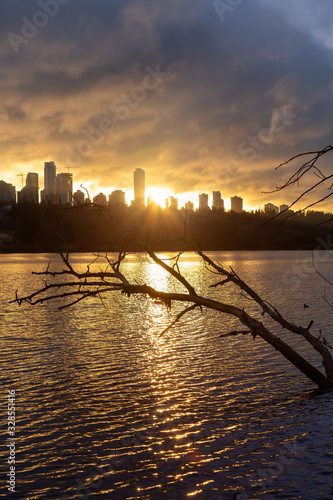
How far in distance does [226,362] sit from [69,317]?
14.4m

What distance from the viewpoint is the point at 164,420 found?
11391mm

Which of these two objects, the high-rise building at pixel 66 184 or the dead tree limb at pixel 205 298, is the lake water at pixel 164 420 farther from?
the high-rise building at pixel 66 184

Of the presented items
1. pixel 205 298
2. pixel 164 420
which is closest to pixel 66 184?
pixel 205 298

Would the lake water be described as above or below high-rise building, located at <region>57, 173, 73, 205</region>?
below

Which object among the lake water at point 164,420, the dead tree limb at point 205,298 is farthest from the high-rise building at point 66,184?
the lake water at point 164,420

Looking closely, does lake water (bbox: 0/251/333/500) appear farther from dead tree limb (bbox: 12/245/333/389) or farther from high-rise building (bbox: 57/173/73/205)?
high-rise building (bbox: 57/173/73/205)

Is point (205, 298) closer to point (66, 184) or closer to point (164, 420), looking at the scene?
point (164, 420)

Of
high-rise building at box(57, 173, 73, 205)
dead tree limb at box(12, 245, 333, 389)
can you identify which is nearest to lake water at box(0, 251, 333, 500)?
dead tree limb at box(12, 245, 333, 389)

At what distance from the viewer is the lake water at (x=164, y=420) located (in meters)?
8.44

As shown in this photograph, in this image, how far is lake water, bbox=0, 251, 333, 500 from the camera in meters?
8.44

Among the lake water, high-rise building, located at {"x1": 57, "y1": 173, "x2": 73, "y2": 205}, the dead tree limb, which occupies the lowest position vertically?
the lake water

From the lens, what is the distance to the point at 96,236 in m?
197

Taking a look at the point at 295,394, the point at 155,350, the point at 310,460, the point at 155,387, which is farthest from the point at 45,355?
the point at 310,460

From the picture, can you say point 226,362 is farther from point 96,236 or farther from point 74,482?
point 96,236
